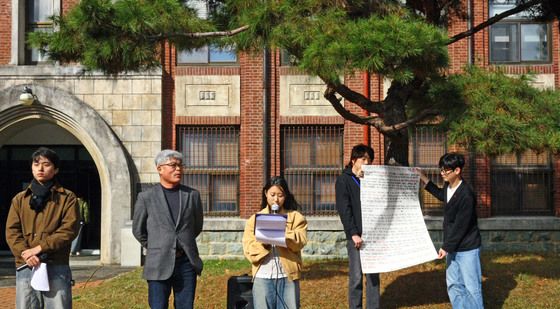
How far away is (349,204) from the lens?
300 inches

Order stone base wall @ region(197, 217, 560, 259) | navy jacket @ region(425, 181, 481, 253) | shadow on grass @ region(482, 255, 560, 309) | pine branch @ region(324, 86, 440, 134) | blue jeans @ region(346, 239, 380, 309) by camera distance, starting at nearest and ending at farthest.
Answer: navy jacket @ region(425, 181, 481, 253)
blue jeans @ region(346, 239, 380, 309)
pine branch @ region(324, 86, 440, 134)
shadow on grass @ region(482, 255, 560, 309)
stone base wall @ region(197, 217, 560, 259)

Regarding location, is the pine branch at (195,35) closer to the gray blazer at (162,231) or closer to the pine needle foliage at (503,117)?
the gray blazer at (162,231)

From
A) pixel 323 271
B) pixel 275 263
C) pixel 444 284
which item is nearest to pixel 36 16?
Result: pixel 323 271

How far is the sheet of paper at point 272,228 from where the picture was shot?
640 cm

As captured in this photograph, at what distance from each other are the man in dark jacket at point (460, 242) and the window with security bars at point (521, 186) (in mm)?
8556

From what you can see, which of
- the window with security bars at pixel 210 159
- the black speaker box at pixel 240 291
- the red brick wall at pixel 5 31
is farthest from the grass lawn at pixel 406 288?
the red brick wall at pixel 5 31

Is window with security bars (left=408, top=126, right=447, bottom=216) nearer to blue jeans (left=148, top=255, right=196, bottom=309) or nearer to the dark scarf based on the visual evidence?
blue jeans (left=148, top=255, right=196, bottom=309)

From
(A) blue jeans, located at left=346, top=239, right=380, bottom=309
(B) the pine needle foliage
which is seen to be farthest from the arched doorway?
(B) the pine needle foliage

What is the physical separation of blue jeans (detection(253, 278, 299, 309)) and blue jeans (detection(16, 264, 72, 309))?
172 centimetres

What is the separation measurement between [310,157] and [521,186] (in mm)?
4628

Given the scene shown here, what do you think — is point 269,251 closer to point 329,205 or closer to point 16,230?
point 16,230

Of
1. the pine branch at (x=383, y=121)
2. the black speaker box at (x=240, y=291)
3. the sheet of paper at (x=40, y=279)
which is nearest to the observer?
the sheet of paper at (x=40, y=279)

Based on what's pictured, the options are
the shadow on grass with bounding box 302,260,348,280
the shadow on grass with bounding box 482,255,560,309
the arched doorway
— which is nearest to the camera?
the shadow on grass with bounding box 482,255,560,309

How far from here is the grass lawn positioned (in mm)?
8883
